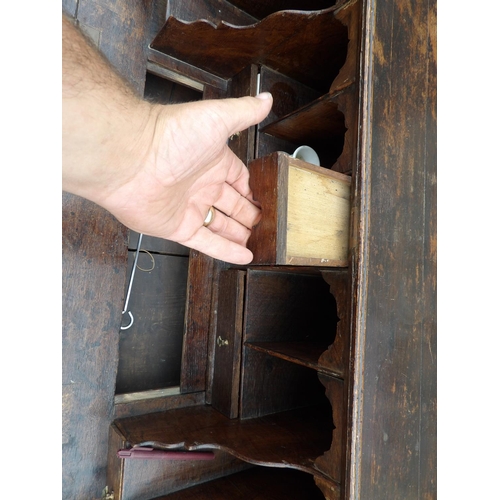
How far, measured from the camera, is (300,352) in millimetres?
1100

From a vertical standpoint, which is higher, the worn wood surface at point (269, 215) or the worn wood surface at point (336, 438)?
the worn wood surface at point (269, 215)

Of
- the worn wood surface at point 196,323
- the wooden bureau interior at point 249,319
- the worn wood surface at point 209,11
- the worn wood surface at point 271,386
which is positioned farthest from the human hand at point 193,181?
the worn wood surface at point 209,11

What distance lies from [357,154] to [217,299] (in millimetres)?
705

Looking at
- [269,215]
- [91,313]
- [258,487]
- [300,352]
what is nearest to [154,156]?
[269,215]

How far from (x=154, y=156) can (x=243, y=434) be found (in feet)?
2.73

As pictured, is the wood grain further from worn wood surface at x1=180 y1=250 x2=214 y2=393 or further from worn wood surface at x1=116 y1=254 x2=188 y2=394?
worn wood surface at x1=116 y1=254 x2=188 y2=394

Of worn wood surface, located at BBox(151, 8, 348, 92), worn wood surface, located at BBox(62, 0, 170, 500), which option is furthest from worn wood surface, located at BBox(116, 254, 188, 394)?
worn wood surface, located at BBox(151, 8, 348, 92)

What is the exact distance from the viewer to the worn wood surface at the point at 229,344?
124cm

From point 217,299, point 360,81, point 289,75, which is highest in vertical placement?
point 289,75

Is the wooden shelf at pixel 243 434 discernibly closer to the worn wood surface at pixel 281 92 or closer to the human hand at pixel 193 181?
the human hand at pixel 193 181

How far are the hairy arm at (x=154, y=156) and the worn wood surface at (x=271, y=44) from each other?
1.09 ft

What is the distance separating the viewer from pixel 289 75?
134 centimetres

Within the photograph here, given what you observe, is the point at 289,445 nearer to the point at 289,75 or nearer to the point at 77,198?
the point at 77,198

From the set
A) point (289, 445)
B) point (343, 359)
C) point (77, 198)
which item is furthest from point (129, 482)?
point (77, 198)
